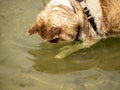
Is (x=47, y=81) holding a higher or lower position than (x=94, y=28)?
lower

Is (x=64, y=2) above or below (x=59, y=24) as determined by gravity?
above

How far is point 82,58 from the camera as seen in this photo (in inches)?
187

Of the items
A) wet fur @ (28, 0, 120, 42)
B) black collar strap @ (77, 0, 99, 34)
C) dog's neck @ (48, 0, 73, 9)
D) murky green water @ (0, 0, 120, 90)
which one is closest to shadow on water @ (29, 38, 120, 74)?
murky green water @ (0, 0, 120, 90)

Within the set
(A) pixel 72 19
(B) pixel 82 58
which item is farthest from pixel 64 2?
(B) pixel 82 58

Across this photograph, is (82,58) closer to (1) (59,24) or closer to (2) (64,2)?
(1) (59,24)

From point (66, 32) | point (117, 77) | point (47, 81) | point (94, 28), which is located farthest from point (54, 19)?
point (117, 77)

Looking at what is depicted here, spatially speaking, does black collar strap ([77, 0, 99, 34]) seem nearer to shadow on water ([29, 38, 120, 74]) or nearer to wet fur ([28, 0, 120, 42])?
wet fur ([28, 0, 120, 42])

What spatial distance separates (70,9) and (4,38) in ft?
4.67

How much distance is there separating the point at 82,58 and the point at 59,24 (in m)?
0.63

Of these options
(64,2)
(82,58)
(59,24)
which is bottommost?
(82,58)

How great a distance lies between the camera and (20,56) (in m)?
4.90

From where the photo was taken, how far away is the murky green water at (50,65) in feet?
13.8

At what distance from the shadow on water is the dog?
0.88 feet

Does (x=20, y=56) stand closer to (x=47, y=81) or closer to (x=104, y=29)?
(x=47, y=81)
